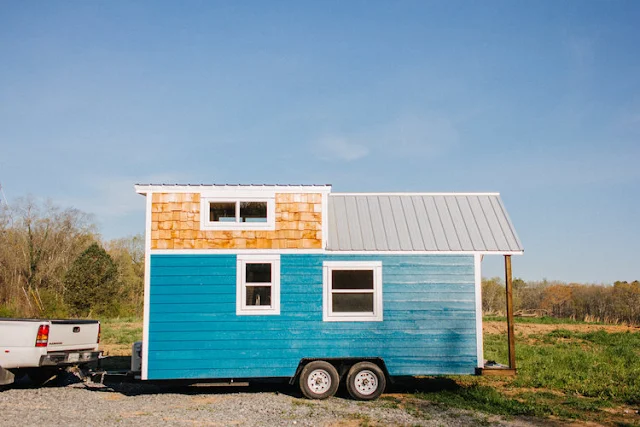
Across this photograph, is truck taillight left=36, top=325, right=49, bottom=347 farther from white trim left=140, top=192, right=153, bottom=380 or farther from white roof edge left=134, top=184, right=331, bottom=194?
white roof edge left=134, top=184, right=331, bottom=194

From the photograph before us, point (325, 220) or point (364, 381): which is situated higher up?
point (325, 220)

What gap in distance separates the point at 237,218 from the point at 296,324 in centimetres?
251

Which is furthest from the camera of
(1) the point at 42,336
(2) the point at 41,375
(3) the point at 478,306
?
(2) the point at 41,375

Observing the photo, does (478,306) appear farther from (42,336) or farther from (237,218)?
(42,336)

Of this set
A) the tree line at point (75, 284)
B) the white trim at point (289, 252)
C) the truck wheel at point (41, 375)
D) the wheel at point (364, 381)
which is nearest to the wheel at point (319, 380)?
the wheel at point (364, 381)

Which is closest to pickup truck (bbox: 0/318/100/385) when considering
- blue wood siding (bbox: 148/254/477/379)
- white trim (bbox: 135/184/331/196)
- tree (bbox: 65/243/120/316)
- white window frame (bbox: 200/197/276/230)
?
blue wood siding (bbox: 148/254/477/379)

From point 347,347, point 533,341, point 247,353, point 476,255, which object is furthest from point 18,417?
point 533,341

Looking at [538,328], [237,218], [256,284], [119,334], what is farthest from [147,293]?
[538,328]

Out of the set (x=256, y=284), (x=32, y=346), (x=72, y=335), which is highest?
(x=256, y=284)

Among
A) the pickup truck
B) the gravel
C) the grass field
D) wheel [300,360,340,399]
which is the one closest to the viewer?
the gravel

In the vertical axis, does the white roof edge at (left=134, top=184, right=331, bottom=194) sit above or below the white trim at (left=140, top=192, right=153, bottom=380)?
above

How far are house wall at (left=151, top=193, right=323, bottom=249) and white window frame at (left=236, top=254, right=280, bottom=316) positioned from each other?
25 centimetres

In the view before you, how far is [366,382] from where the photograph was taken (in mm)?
10742

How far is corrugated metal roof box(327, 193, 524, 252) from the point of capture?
37.1 feet
